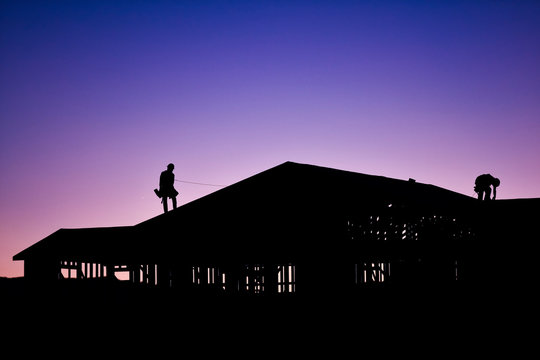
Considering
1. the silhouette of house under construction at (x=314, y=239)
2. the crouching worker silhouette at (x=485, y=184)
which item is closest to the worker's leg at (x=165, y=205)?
the silhouette of house under construction at (x=314, y=239)

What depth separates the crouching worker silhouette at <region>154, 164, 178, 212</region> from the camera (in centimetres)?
1800

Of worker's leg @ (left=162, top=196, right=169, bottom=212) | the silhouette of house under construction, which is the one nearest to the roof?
the silhouette of house under construction

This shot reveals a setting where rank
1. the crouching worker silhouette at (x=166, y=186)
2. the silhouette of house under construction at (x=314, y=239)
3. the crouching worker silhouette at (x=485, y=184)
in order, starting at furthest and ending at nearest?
the crouching worker silhouette at (x=485, y=184) < the crouching worker silhouette at (x=166, y=186) < the silhouette of house under construction at (x=314, y=239)

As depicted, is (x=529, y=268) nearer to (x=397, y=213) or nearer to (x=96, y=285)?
(x=397, y=213)

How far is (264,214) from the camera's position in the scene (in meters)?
13.3

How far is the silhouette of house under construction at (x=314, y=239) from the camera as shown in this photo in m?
12.5

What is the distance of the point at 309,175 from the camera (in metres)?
14.3

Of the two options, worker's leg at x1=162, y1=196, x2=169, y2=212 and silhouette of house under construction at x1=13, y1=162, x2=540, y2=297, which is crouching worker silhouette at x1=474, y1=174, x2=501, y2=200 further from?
worker's leg at x1=162, y1=196, x2=169, y2=212

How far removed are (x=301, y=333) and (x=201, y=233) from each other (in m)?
3.98

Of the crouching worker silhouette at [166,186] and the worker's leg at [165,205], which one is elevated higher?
the crouching worker silhouette at [166,186]

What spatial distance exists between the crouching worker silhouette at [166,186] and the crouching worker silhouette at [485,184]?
38.4 ft

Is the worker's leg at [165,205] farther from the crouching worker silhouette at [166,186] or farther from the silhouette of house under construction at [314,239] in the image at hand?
the silhouette of house under construction at [314,239]

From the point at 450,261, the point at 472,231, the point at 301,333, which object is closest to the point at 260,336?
the point at 301,333

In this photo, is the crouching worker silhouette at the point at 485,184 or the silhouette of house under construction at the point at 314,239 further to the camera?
the crouching worker silhouette at the point at 485,184
